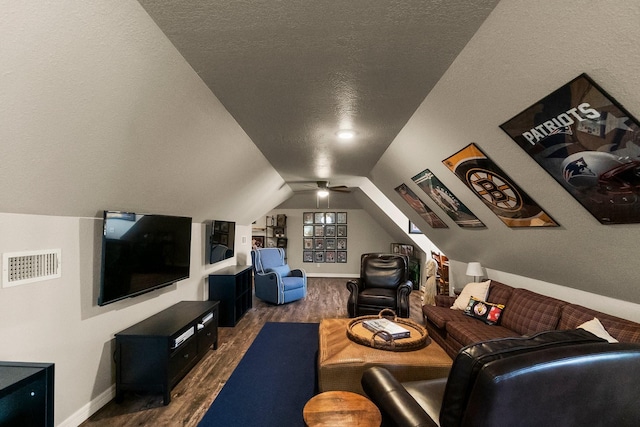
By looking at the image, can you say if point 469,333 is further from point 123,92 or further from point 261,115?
point 123,92

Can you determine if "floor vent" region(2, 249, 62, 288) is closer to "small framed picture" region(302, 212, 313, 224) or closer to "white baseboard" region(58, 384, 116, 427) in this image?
"white baseboard" region(58, 384, 116, 427)

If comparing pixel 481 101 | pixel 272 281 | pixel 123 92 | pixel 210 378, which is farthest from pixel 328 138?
pixel 272 281

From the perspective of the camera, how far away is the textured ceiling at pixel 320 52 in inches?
50.6

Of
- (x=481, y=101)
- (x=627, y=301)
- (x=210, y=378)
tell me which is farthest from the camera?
(x=210, y=378)

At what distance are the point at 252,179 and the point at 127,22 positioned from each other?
10.1 feet

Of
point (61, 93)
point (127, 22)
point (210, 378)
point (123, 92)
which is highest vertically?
point (127, 22)

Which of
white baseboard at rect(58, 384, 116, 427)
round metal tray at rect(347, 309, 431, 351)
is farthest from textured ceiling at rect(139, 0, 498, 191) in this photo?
white baseboard at rect(58, 384, 116, 427)

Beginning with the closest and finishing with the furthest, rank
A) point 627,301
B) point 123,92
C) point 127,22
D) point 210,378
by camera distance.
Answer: point 127,22 < point 123,92 < point 627,301 < point 210,378

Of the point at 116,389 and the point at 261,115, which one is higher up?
the point at 261,115

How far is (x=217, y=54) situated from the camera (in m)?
1.64

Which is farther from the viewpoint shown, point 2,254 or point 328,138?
point 328,138

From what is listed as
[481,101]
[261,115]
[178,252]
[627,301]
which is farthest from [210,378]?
[627,301]

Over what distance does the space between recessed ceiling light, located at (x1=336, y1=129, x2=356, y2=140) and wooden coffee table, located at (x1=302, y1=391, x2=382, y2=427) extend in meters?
2.19

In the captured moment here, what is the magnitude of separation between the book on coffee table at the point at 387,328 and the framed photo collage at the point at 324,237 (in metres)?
5.93
